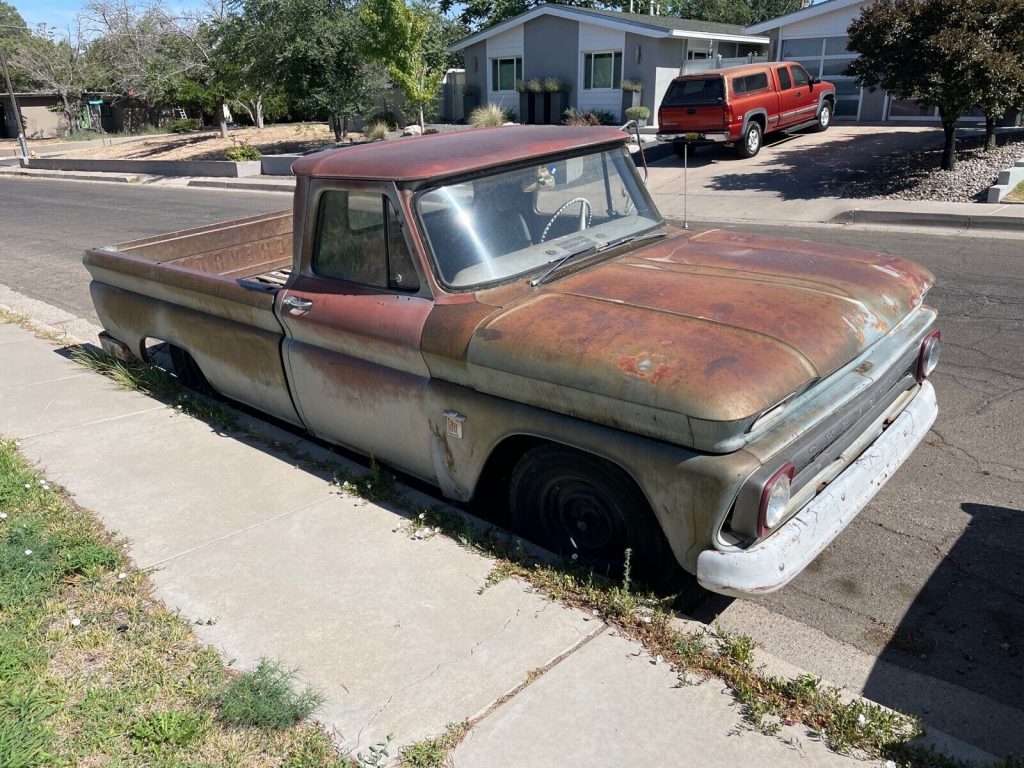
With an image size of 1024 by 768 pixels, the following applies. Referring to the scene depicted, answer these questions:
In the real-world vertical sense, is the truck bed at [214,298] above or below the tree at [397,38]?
below

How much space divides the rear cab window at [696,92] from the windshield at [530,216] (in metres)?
14.0

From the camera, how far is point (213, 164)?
24.4 meters

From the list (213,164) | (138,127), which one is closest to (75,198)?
(213,164)

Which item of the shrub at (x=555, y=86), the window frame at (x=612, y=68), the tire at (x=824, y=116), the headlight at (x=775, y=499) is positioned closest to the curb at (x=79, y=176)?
the shrub at (x=555, y=86)

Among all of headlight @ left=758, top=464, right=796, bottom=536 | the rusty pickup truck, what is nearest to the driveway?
the rusty pickup truck

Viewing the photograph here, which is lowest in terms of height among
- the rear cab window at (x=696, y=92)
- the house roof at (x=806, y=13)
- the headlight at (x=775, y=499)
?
the headlight at (x=775, y=499)

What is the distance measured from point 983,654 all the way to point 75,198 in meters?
23.4

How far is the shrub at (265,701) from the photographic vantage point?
2.82 metres

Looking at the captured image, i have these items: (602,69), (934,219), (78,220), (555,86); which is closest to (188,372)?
(934,219)

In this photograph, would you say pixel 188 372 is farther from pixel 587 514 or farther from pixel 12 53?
pixel 12 53

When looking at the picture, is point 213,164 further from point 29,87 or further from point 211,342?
point 29,87

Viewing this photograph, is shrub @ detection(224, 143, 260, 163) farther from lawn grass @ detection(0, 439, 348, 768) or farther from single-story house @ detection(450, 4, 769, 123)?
lawn grass @ detection(0, 439, 348, 768)

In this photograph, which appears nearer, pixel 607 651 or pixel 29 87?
pixel 607 651

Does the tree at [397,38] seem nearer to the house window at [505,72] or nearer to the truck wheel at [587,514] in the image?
the house window at [505,72]
